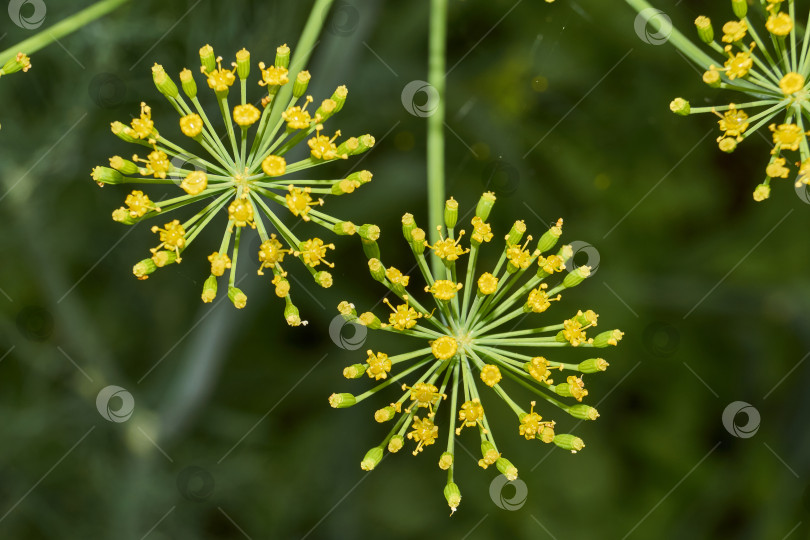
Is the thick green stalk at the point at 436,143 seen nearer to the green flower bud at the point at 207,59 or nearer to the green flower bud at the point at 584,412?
the green flower bud at the point at 584,412

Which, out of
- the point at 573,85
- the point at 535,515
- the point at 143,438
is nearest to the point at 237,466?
the point at 143,438

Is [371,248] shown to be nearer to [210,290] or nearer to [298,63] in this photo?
[210,290]

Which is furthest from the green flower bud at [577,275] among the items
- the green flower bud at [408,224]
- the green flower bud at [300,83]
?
the green flower bud at [300,83]

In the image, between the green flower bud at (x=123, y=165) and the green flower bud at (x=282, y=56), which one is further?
the green flower bud at (x=282, y=56)

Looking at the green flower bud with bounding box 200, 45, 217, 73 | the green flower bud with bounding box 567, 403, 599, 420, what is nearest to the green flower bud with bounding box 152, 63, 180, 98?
the green flower bud with bounding box 200, 45, 217, 73

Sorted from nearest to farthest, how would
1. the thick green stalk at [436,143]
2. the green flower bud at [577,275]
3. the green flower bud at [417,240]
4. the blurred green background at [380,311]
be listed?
the green flower bud at [417,240] < the green flower bud at [577,275] < the thick green stalk at [436,143] < the blurred green background at [380,311]

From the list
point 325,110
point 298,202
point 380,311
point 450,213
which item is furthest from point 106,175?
point 380,311

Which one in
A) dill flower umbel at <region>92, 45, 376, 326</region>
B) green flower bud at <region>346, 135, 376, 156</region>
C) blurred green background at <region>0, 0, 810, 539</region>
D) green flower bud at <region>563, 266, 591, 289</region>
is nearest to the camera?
dill flower umbel at <region>92, 45, 376, 326</region>

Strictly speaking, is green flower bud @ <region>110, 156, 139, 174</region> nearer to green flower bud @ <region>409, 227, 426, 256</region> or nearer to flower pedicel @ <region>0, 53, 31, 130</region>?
flower pedicel @ <region>0, 53, 31, 130</region>

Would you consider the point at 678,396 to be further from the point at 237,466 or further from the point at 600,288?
the point at 237,466
